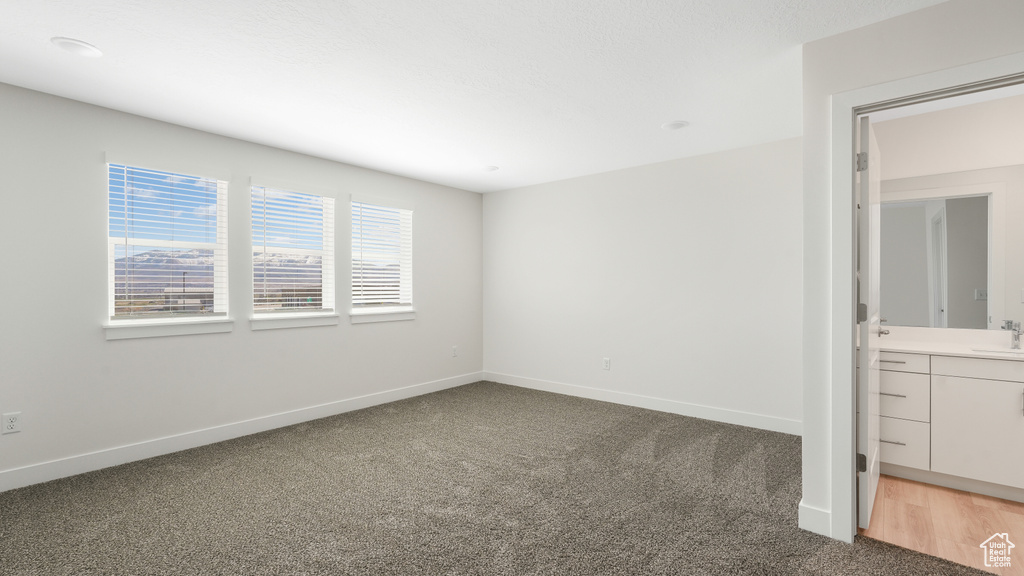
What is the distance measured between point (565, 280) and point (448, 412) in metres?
1.99

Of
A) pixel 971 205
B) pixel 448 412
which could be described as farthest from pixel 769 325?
pixel 448 412

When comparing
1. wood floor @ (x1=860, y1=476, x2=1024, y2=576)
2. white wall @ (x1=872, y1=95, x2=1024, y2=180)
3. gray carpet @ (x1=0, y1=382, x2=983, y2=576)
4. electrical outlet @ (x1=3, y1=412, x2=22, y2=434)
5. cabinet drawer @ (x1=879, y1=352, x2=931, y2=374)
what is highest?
white wall @ (x1=872, y1=95, x2=1024, y2=180)

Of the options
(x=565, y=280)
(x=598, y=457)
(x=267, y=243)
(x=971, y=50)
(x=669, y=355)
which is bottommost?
(x=598, y=457)

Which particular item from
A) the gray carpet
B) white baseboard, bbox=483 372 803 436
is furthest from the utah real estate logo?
white baseboard, bbox=483 372 803 436

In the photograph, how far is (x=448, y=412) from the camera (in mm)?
4520

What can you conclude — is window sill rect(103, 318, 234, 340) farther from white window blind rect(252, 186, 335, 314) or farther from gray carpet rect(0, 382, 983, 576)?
gray carpet rect(0, 382, 983, 576)

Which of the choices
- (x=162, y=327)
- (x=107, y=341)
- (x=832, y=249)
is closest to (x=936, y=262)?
(x=832, y=249)

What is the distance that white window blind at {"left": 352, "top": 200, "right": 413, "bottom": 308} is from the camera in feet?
15.5

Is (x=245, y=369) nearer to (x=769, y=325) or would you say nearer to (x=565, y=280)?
(x=565, y=280)

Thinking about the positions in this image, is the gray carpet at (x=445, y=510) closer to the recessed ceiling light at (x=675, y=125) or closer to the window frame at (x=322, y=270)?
the window frame at (x=322, y=270)

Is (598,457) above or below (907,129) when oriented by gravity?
below

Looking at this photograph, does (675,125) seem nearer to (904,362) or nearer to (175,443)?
(904,362)

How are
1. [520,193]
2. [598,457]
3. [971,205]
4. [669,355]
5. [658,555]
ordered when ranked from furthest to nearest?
1. [520,193]
2. [669,355]
3. [598,457]
4. [971,205]
5. [658,555]

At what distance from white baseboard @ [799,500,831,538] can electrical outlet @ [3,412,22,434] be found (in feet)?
15.0
